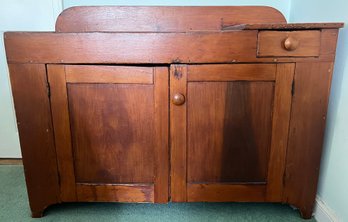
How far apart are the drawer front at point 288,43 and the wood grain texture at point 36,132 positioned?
0.75m

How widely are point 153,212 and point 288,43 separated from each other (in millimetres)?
839

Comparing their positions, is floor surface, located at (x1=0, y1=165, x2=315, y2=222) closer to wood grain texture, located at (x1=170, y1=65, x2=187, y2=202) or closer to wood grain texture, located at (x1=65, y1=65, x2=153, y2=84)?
wood grain texture, located at (x1=170, y1=65, x2=187, y2=202)

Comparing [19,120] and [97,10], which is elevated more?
[97,10]

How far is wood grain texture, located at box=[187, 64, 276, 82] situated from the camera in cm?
89

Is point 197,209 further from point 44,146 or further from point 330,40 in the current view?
point 330,40

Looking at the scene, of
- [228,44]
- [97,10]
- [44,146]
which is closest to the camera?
[228,44]

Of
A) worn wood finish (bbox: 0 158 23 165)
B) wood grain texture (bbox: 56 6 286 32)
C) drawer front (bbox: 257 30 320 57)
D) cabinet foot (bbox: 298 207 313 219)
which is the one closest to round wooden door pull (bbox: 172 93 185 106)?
drawer front (bbox: 257 30 320 57)

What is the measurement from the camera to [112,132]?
96cm

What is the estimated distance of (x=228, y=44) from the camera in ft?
2.87

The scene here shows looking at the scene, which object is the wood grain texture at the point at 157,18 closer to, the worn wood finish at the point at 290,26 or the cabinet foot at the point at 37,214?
the worn wood finish at the point at 290,26

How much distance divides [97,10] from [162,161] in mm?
699

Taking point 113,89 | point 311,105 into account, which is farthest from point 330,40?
point 113,89

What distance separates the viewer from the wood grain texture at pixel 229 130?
36.1 inches

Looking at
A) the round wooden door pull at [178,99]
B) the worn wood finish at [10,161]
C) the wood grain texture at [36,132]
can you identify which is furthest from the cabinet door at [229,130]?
the worn wood finish at [10,161]
